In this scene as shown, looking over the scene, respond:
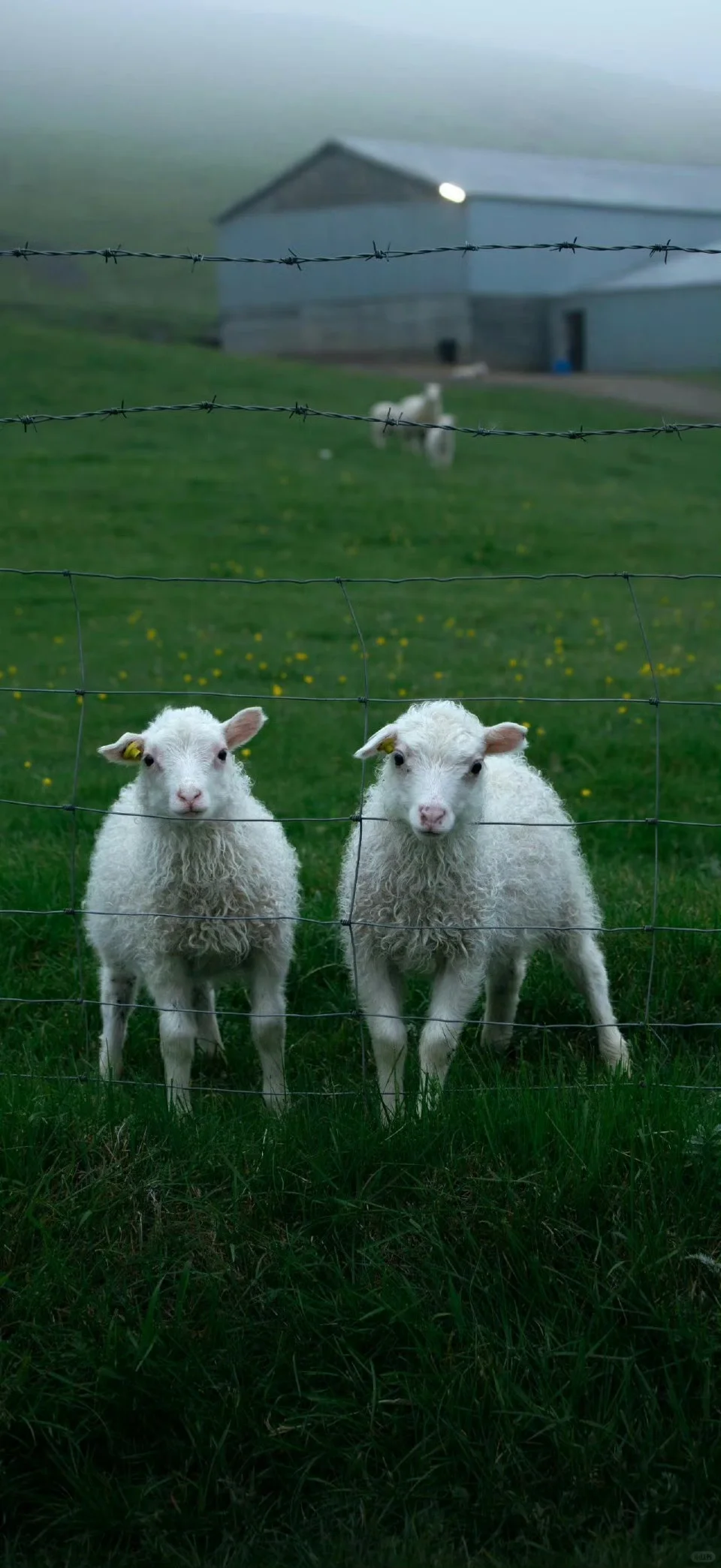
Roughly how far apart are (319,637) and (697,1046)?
10.8 metres

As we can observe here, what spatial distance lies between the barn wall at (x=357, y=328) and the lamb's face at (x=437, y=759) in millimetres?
49108

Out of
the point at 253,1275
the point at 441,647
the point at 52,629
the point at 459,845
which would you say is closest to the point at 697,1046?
the point at 459,845

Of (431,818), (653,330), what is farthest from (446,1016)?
(653,330)

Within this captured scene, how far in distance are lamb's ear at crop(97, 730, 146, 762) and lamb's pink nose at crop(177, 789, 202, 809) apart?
0.87 feet

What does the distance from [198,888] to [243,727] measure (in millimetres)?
541

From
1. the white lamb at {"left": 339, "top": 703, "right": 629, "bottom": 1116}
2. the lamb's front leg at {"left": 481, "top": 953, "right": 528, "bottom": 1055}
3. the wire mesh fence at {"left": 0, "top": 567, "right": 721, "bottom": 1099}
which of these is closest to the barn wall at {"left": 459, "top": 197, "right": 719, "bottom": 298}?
the wire mesh fence at {"left": 0, "top": 567, "right": 721, "bottom": 1099}

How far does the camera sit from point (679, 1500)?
3244mm

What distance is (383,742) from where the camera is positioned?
15.7 feet

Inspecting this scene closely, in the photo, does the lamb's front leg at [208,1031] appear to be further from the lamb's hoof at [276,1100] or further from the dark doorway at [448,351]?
the dark doorway at [448,351]

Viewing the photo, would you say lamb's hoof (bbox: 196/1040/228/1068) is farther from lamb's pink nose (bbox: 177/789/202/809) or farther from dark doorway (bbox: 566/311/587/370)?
dark doorway (bbox: 566/311/587/370)

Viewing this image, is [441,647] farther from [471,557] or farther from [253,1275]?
[253,1275]

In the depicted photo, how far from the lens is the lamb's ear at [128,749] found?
15.8ft

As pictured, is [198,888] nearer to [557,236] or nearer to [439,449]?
[439,449]

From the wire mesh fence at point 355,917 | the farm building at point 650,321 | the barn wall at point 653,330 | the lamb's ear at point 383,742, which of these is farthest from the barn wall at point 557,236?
the lamb's ear at point 383,742
